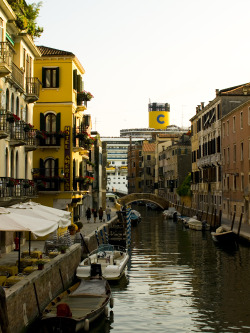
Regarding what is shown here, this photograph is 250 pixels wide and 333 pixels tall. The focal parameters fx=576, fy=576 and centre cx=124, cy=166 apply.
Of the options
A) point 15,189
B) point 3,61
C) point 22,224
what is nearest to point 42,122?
point 15,189

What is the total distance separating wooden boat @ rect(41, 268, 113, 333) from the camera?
51.5 feet

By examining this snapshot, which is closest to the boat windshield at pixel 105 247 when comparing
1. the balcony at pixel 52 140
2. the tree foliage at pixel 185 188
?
the balcony at pixel 52 140

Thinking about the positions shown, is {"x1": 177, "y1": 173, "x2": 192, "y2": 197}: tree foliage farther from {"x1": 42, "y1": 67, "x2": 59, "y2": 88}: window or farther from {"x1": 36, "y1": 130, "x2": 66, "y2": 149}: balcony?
{"x1": 42, "y1": 67, "x2": 59, "y2": 88}: window

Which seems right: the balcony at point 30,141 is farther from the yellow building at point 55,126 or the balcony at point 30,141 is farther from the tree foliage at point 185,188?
the tree foliage at point 185,188

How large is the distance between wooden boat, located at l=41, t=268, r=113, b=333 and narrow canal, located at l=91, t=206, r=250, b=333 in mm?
612

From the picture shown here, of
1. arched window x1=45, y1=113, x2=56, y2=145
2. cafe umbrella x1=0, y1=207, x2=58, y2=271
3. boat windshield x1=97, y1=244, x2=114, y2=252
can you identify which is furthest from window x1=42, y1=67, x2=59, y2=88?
cafe umbrella x1=0, y1=207, x2=58, y2=271

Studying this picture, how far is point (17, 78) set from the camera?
94.1 ft

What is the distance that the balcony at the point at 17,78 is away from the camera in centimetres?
2751

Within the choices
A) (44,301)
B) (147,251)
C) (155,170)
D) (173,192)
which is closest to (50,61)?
(147,251)

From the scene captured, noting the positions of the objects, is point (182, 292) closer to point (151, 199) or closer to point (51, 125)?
point (51, 125)

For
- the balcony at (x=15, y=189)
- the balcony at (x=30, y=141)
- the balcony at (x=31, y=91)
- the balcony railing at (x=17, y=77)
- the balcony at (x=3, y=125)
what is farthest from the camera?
the balcony at (x=31, y=91)

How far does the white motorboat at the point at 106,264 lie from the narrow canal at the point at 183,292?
1.97ft

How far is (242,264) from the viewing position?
31.0m

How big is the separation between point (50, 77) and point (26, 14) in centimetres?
856
